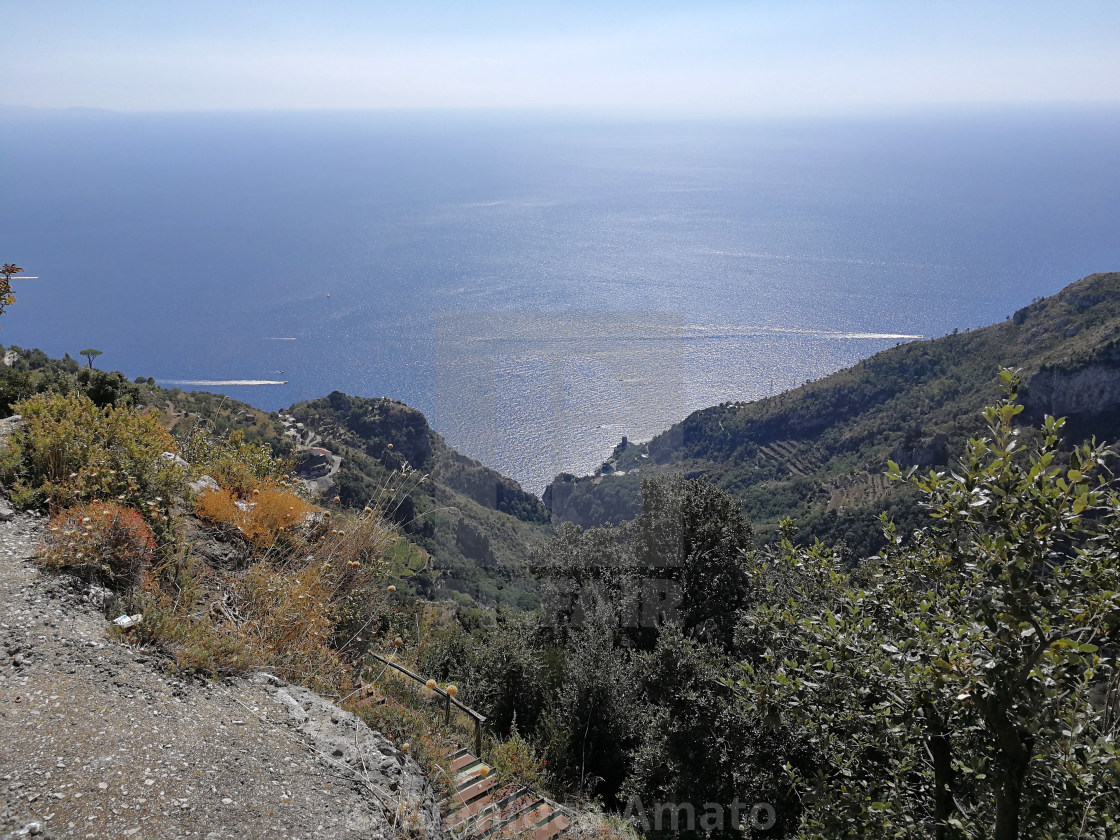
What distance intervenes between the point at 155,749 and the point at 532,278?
246 ft

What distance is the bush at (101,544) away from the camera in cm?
380

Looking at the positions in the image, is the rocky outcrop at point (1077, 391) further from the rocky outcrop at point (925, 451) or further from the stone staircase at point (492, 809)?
the stone staircase at point (492, 809)

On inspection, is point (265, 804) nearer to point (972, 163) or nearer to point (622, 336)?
point (622, 336)

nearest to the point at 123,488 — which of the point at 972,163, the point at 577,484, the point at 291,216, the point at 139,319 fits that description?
the point at 577,484

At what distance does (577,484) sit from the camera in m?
34.6

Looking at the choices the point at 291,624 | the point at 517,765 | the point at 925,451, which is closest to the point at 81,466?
the point at 291,624

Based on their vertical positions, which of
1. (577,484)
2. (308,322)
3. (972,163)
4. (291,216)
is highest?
(972,163)

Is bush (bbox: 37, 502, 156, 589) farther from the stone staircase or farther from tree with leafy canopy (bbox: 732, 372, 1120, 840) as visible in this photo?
tree with leafy canopy (bbox: 732, 372, 1120, 840)

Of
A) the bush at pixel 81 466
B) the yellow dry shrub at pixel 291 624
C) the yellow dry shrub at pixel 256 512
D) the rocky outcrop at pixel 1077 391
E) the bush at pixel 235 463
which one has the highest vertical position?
the bush at pixel 81 466

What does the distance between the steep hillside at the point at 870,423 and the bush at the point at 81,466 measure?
2206cm

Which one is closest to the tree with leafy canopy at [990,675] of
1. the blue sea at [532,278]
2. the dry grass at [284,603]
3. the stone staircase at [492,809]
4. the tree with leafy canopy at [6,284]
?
the stone staircase at [492,809]

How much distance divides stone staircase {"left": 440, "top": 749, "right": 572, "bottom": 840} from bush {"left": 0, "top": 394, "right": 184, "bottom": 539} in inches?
95.8

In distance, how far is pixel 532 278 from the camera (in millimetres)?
75875

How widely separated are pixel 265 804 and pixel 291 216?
420 feet
